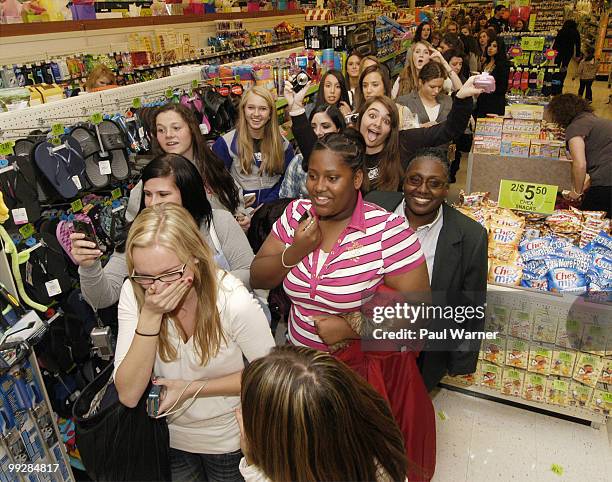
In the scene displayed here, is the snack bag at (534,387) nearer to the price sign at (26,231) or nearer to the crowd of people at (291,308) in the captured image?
the crowd of people at (291,308)

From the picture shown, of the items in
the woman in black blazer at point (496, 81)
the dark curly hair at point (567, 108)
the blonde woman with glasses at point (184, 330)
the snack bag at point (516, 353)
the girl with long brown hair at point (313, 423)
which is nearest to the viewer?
the girl with long brown hair at point (313, 423)

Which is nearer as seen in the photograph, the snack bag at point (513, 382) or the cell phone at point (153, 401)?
the cell phone at point (153, 401)

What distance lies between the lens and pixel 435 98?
4965 mm

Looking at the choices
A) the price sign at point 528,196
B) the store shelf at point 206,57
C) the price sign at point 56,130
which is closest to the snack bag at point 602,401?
the price sign at point 528,196

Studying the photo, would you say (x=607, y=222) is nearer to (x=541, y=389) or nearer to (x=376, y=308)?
(x=541, y=389)

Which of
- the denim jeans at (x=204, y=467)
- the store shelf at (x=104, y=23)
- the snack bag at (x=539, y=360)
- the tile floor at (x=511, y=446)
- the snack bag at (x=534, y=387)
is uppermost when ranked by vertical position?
the store shelf at (x=104, y=23)

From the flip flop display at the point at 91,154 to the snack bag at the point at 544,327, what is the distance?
2.91 metres

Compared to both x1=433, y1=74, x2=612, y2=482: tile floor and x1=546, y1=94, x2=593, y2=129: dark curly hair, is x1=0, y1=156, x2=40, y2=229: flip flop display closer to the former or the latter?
x1=433, y1=74, x2=612, y2=482: tile floor

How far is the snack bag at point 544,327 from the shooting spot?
8.76 ft

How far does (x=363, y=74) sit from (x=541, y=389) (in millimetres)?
3145

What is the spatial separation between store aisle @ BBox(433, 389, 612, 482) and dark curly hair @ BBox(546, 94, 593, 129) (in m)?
2.50

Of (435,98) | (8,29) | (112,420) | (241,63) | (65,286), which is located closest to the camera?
(112,420)

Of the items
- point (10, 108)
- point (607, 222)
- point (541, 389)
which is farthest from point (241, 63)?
point (541, 389)

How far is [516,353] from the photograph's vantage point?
9.29 ft
